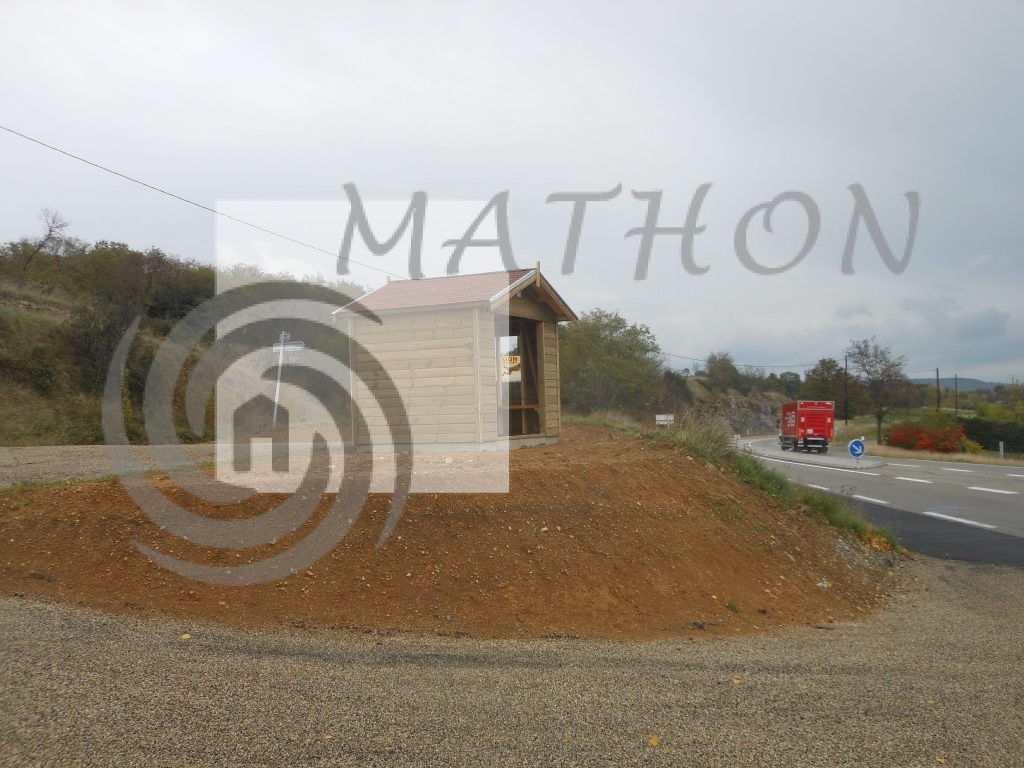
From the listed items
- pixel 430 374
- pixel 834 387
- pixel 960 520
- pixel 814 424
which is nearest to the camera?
pixel 430 374

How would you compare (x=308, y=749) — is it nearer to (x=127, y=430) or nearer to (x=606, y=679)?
(x=606, y=679)

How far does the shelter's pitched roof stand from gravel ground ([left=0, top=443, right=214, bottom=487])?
13.6 ft

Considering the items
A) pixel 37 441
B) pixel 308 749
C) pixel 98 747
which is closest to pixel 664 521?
pixel 308 749

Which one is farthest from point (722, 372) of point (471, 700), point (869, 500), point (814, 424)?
point (471, 700)

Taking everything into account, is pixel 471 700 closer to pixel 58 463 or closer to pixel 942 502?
pixel 58 463

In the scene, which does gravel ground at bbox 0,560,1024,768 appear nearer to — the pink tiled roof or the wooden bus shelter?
the wooden bus shelter

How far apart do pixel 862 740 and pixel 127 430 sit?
841 inches

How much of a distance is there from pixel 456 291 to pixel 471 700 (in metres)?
9.32

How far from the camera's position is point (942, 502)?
1852 cm

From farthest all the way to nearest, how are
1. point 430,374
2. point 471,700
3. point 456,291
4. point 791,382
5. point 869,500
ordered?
point 791,382 < point 869,500 < point 456,291 < point 430,374 < point 471,700

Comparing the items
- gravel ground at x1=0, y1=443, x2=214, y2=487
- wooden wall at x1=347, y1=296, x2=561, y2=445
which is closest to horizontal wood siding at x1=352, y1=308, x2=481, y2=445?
wooden wall at x1=347, y1=296, x2=561, y2=445

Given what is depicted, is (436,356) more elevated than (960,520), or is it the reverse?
(436,356)

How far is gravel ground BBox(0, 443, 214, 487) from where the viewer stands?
33.0 feet

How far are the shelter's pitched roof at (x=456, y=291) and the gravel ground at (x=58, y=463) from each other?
4.16m
